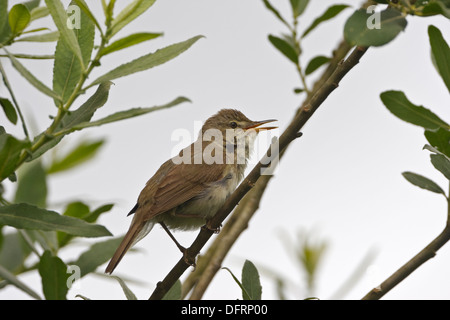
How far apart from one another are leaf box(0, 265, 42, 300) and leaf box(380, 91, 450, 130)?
1.50 metres

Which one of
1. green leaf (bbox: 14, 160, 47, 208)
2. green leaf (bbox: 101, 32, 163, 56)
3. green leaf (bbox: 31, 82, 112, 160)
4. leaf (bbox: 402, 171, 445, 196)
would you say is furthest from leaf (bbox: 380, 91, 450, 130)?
green leaf (bbox: 14, 160, 47, 208)

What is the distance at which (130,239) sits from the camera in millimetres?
3525

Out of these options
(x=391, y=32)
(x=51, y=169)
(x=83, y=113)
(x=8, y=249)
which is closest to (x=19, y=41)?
(x=83, y=113)

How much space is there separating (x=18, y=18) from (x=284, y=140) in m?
1.15

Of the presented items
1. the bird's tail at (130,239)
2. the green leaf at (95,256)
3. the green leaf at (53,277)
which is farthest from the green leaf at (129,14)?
the bird's tail at (130,239)

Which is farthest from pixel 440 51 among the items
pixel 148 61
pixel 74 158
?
pixel 74 158

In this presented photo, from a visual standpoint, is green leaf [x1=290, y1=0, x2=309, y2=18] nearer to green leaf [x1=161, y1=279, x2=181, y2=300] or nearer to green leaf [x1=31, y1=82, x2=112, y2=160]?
green leaf [x1=31, y1=82, x2=112, y2=160]

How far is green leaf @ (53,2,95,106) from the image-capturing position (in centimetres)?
218

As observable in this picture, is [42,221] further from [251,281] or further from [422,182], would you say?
[422,182]

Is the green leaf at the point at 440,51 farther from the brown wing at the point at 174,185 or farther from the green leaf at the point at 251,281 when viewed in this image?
the brown wing at the point at 174,185

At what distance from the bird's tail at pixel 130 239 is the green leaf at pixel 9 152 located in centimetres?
113

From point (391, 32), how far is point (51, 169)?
2372 millimetres

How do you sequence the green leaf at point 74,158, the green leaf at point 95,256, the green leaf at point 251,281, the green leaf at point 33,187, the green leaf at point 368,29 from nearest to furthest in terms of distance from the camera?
1. the green leaf at point 368,29
2. the green leaf at point 251,281
3. the green leaf at point 95,256
4. the green leaf at point 33,187
5. the green leaf at point 74,158

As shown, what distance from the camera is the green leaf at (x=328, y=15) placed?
9.24 feet
